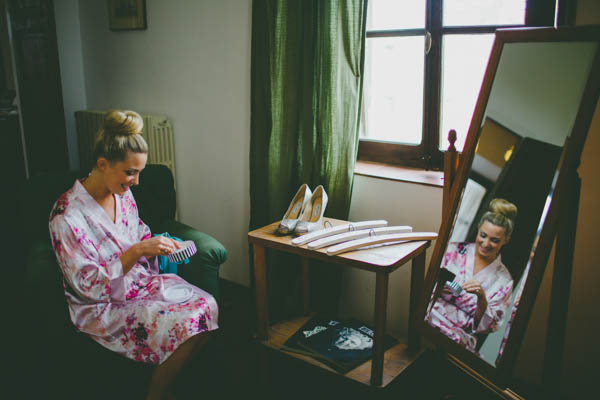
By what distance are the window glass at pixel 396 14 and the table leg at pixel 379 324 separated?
111 cm

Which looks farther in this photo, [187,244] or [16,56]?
[16,56]

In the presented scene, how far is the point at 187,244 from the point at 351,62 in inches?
36.5

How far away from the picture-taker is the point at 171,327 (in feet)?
5.21

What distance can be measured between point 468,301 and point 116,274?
1.07m

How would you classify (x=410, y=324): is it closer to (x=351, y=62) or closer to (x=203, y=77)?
(x=351, y=62)

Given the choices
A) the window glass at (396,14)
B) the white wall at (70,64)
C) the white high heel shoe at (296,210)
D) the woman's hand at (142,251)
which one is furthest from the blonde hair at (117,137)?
the white wall at (70,64)

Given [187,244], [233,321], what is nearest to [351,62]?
[187,244]

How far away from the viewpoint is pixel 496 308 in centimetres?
123

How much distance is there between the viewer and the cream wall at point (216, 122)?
1697 millimetres

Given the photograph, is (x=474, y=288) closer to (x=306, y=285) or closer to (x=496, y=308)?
(x=496, y=308)

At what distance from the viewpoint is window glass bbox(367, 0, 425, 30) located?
2.01 m

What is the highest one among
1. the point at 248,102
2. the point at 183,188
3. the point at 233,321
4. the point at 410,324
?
the point at 248,102

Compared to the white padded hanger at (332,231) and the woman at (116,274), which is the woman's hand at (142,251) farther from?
Result: the white padded hanger at (332,231)

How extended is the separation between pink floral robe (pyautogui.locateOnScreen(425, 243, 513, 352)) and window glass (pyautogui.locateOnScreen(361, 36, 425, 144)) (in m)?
0.88
